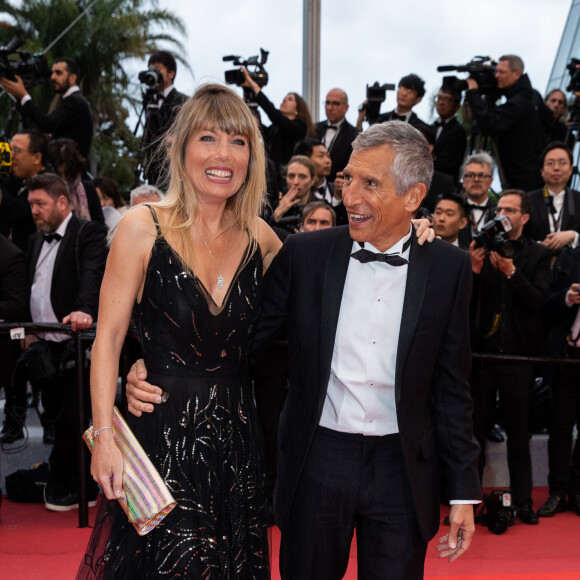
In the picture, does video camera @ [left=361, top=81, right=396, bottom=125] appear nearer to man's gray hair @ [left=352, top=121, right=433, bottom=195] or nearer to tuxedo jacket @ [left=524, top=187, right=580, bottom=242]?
tuxedo jacket @ [left=524, top=187, right=580, bottom=242]

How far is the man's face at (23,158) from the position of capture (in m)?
5.83

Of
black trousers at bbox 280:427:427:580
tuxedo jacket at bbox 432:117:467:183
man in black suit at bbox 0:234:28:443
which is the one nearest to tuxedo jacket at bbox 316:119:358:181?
tuxedo jacket at bbox 432:117:467:183

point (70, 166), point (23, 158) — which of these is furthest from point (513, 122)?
point (23, 158)

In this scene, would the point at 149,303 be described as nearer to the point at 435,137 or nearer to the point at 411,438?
the point at 411,438

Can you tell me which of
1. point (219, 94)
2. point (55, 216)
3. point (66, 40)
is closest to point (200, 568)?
point (219, 94)

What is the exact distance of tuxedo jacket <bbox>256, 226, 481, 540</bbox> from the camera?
219 centimetres

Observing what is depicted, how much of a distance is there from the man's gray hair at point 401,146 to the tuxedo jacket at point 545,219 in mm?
3698

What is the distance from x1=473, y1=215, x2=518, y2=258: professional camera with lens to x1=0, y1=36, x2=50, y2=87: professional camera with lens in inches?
158

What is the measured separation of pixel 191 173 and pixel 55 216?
2859 millimetres

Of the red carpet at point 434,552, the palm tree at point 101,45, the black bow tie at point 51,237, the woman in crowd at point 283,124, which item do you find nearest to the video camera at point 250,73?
the woman in crowd at point 283,124

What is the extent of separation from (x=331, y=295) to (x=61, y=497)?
3.07 m

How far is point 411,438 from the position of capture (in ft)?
7.21

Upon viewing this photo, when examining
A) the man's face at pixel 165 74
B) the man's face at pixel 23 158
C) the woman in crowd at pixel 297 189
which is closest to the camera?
the woman in crowd at pixel 297 189

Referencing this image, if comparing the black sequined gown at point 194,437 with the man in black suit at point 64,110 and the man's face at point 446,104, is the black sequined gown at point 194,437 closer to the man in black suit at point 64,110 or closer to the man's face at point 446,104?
the man in black suit at point 64,110
